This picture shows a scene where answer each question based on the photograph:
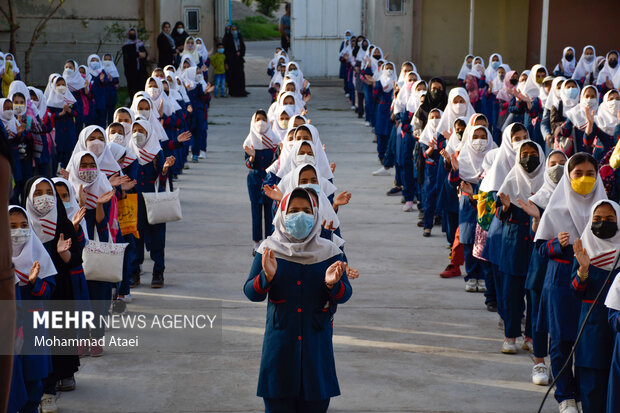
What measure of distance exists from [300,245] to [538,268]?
2.42m

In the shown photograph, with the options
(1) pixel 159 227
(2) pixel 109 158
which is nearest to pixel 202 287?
(1) pixel 159 227

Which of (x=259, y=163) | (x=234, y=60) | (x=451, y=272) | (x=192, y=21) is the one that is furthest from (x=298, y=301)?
(x=192, y=21)

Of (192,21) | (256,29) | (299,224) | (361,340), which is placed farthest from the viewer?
(256,29)

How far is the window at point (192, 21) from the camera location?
2752 cm

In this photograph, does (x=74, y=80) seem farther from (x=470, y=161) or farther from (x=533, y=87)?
(x=470, y=161)

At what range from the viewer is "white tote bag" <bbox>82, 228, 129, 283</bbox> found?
7480 mm

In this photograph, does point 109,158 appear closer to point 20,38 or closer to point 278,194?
point 278,194

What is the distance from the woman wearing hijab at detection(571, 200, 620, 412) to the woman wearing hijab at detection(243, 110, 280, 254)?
5533 mm

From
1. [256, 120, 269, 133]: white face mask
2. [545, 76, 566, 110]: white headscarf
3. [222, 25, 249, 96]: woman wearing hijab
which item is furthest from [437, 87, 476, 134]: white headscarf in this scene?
[222, 25, 249, 96]: woman wearing hijab

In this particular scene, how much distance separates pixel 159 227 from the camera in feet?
32.4

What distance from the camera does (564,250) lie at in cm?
645

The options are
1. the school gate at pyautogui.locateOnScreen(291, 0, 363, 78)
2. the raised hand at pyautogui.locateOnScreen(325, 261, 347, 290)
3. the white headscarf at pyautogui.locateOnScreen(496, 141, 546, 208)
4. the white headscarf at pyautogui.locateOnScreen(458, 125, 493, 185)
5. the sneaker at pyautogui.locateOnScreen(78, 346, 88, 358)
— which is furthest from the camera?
the school gate at pyautogui.locateOnScreen(291, 0, 363, 78)

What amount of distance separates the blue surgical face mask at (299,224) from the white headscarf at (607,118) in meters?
8.41

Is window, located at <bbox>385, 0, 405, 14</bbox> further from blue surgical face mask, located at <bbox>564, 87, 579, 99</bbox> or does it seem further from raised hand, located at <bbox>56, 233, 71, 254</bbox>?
raised hand, located at <bbox>56, 233, 71, 254</bbox>
